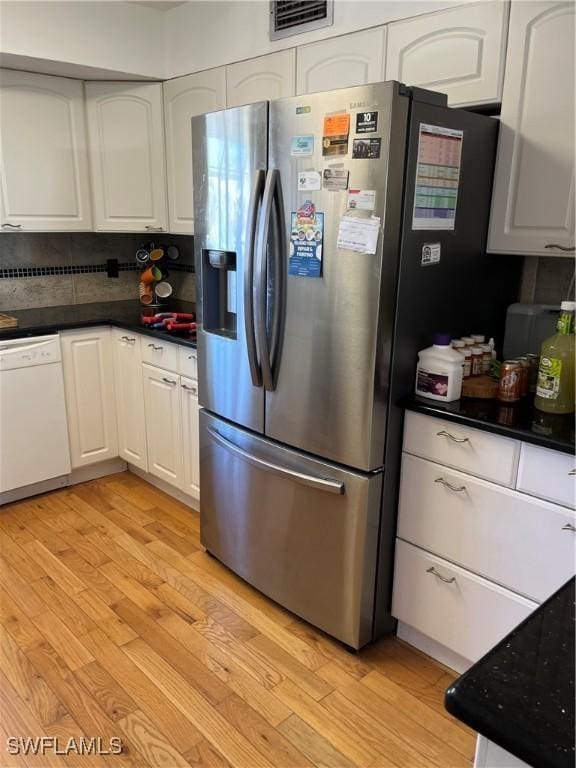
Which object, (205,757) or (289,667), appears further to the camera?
(289,667)

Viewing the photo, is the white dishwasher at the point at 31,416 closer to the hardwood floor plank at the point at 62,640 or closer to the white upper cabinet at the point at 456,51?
the hardwood floor plank at the point at 62,640

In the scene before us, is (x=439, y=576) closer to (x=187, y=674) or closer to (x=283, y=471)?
(x=283, y=471)

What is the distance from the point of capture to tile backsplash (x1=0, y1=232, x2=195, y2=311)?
3.33 metres

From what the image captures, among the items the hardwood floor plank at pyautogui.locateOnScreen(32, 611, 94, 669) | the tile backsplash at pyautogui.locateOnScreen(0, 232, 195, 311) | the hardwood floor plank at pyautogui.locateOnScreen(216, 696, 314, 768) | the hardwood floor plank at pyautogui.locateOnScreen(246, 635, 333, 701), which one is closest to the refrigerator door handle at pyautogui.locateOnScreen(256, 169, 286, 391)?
the hardwood floor plank at pyautogui.locateOnScreen(246, 635, 333, 701)

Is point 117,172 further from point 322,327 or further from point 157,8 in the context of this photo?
point 322,327

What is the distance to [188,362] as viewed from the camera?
2756 millimetres

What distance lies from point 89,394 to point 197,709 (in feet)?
6.06

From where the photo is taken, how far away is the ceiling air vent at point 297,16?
7.37ft

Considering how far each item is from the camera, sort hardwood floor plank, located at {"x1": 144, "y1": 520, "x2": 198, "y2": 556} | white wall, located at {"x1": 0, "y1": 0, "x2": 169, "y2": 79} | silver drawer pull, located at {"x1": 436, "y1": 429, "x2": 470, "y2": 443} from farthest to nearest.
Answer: hardwood floor plank, located at {"x1": 144, "y1": 520, "x2": 198, "y2": 556} → white wall, located at {"x1": 0, "y1": 0, "x2": 169, "y2": 79} → silver drawer pull, located at {"x1": 436, "y1": 429, "x2": 470, "y2": 443}

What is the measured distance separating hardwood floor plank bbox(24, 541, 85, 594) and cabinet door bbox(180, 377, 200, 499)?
0.68 meters

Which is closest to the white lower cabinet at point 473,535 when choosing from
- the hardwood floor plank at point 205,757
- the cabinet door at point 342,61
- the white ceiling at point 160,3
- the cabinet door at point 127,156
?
the hardwood floor plank at point 205,757

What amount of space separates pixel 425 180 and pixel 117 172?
205 cm

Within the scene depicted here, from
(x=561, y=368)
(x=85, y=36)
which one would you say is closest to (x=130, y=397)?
(x=85, y=36)

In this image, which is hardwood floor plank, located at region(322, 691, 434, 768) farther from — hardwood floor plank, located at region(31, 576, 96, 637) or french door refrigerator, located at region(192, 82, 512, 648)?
hardwood floor plank, located at region(31, 576, 96, 637)
